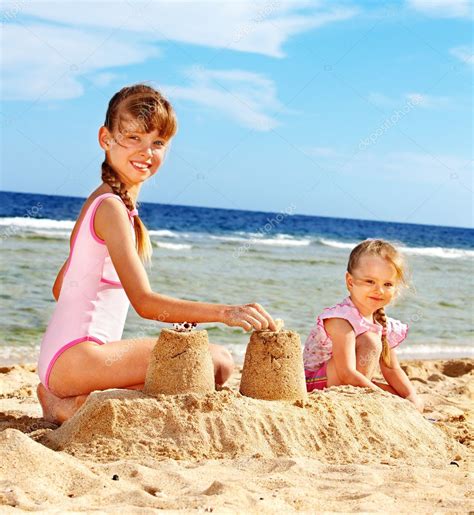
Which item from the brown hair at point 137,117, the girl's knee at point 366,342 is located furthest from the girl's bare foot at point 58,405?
the girl's knee at point 366,342

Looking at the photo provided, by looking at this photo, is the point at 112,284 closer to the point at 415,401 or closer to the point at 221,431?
the point at 221,431

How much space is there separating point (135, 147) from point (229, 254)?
15.6 m

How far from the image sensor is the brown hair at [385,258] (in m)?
5.07

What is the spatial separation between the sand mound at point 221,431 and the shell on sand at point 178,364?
0.22 ft

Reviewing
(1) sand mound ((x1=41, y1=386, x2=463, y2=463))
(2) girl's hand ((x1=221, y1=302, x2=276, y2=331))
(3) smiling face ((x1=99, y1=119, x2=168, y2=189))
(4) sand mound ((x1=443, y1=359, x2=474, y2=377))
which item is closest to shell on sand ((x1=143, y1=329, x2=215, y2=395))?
(1) sand mound ((x1=41, y1=386, x2=463, y2=463))

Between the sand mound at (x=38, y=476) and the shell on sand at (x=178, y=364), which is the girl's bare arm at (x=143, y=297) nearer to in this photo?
the shell on sand at (x=178, y=364)

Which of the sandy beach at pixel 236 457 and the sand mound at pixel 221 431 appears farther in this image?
the sand mound at pixel 221 431

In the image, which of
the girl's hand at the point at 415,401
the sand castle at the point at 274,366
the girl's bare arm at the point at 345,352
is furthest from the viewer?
the girl's hand at the point at 415,401

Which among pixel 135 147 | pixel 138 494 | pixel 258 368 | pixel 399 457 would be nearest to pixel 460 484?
pixel 399 457

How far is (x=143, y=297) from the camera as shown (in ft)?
13.0

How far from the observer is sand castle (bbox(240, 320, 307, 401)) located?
4.10 meters

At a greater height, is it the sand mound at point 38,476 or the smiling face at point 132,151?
the smiling face at point 132,151

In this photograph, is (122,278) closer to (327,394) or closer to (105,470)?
(105,470)

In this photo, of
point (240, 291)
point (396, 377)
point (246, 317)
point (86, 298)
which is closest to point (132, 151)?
point (86, 298)
